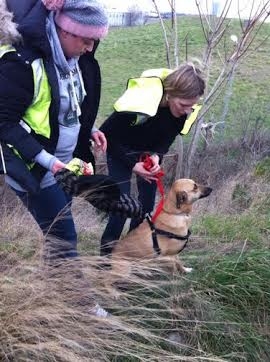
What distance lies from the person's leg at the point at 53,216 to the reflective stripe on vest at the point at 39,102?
358 millimetres

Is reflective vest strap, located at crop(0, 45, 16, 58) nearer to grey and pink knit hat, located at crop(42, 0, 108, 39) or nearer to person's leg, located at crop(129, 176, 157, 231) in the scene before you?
grey and pink knit hat, located at crop(42, 0, 108, 39)

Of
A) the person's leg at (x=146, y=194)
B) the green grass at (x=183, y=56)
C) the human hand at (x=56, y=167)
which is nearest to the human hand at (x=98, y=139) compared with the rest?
the human hand at (x=56, y=167)

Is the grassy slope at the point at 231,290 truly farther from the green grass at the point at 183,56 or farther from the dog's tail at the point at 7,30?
the green grass at the point at 183,56

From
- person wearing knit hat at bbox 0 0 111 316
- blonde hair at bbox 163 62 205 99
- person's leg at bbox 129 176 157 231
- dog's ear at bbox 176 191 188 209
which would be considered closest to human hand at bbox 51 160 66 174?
person wearing knit hat at bbox 0 0 111 316

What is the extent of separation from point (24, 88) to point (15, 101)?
8cm

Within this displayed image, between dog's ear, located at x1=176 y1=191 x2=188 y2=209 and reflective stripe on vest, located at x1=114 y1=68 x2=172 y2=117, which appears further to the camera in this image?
dog's ear, located at x1=176 y1=191 x2=188 y2=209

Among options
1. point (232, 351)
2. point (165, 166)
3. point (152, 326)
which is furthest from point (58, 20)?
point (165, 166)

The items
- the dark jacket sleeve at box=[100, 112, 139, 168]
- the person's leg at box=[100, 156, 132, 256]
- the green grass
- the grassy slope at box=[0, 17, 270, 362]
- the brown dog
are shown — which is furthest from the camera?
the green grass

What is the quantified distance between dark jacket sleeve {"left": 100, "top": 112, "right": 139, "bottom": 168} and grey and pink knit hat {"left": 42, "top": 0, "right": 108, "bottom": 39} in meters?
0.99

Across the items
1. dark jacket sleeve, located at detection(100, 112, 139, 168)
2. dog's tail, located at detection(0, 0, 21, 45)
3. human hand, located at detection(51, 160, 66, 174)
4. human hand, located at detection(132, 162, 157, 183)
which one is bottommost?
human hand, located at detection(132, 162, 157, 183)

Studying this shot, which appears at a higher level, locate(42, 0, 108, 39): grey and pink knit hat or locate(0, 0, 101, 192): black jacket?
locate(42, 0, 108, 39): grey and pink knit hat

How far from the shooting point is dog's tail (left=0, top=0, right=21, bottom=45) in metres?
2.61

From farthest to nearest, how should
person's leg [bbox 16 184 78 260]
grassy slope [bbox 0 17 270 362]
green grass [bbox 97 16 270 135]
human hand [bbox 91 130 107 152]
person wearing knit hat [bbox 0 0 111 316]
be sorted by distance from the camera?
green grass [bbox 97 16 270 135]
human hand [bbox 91 130 107 152]
person's leg [bbox 16 184 78 260]
person wearing knit hat [bbox 0 0 111 316]
grassy slope [bbox 0 17 270 362]

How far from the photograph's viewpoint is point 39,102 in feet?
9.11
